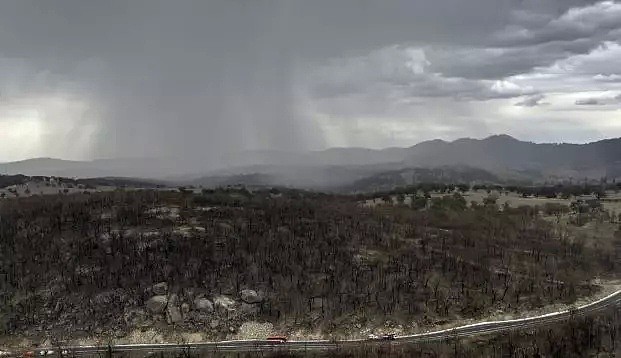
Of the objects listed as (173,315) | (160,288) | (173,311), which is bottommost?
(173,315)

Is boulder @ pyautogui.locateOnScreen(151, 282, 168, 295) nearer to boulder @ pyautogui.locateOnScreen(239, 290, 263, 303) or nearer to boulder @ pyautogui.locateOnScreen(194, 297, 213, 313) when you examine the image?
boulder @ pyautogui.locateOnScreen(194, 297, 213, 313)

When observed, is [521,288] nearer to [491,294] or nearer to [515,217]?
[491,294]

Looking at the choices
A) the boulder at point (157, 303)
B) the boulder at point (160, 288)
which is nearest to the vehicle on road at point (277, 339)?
the boulder at point (157, 303)

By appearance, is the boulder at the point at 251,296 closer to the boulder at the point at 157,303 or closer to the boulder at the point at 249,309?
the boulder at the point at 249,309

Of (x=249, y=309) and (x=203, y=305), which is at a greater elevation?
(x=203, y=305)

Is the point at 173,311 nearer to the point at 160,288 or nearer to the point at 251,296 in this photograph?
the point at 160,288

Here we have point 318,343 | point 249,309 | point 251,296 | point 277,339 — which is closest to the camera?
point 318,343

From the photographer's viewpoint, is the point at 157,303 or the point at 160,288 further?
the point at 160,288

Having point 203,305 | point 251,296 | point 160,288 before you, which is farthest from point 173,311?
point 251,296

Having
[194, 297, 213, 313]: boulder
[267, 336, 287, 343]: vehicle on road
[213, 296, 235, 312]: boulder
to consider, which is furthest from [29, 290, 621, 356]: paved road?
[194, 297, 213, 313]: boulder
